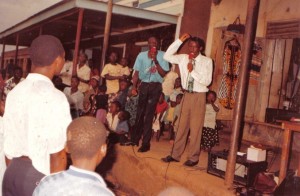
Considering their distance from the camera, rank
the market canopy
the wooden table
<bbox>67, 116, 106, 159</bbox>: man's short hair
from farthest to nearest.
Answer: the market canopy < the wooden table < <bbox>67, 116, 106, 159</bbox>: man's short hair

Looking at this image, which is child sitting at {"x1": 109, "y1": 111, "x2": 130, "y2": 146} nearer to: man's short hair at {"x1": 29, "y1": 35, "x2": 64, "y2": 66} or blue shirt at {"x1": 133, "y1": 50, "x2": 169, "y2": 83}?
blue shirt at {"x1": 133, "y1": 50, "x2": 169, "y2": 83}

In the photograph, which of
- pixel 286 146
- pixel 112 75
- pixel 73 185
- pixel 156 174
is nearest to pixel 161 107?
pixel 112 75

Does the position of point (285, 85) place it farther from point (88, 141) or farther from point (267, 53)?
point (88, 141)

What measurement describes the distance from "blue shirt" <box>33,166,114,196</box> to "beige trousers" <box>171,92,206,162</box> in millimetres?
4340

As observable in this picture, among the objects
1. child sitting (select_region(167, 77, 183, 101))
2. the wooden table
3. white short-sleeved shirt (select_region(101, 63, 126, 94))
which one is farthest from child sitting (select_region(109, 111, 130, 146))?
the wooden table

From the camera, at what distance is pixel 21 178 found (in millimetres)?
2510

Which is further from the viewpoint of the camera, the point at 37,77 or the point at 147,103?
the point at 147,103

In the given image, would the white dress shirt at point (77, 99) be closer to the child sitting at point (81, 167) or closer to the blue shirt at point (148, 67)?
the blue shirt at point (148, 67)

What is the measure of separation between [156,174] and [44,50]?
410 cm

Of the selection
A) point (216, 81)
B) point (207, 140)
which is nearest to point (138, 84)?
point (207, 140)

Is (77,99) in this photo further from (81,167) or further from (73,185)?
(73,185)

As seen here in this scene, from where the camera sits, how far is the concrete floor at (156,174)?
5.47 m

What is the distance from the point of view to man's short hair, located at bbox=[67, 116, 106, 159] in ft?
6.68

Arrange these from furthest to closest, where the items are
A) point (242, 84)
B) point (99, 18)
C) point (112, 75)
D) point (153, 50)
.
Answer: point (99, 18) → point (112, 75) → point (153, 50) → point (242, 84)
